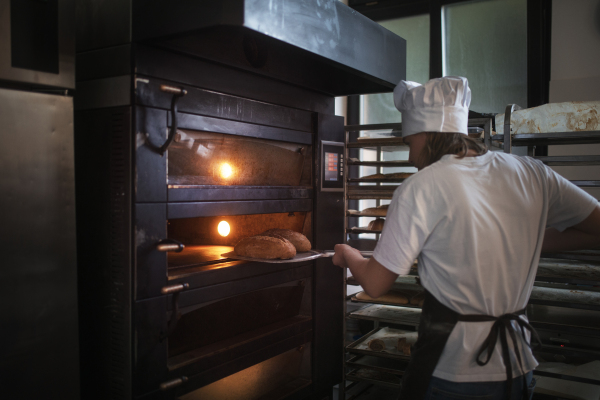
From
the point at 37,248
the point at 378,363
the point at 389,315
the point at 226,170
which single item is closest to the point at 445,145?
the point at 226,170

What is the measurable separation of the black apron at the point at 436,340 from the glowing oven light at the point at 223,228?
110cm

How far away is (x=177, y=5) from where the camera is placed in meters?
1.38

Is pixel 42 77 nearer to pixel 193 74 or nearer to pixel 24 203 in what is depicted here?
pixel 24 203

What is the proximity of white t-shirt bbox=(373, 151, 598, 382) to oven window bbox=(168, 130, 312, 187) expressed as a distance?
2.36ft

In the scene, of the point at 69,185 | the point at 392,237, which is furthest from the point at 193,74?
the point at 392,237

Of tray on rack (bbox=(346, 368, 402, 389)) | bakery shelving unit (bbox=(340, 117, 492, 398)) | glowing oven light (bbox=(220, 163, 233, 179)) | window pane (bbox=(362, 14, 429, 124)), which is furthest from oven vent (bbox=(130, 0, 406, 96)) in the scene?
window pane (bbox=(362, 14, 429, 124))

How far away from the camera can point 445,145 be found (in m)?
1.43

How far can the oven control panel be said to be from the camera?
2.26 meters

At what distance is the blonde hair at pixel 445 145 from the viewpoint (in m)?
1.39

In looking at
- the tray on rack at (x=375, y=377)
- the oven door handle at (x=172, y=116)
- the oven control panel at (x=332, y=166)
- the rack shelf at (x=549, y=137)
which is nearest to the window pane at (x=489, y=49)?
the rack shelf at (x=549, y=137)

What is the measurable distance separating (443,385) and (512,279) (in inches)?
13.6

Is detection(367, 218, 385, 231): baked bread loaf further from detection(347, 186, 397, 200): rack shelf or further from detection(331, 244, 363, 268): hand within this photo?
detection(331, 244, 363, 268): hand

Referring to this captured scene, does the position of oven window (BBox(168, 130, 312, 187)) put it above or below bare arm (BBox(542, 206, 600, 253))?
above

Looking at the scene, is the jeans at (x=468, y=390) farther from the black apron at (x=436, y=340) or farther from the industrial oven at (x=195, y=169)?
the industrial oven at (x=195, y=169)
